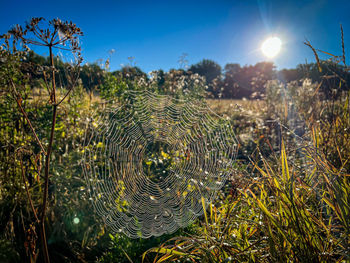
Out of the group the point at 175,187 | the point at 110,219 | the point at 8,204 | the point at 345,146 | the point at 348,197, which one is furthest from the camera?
the point at 175,187

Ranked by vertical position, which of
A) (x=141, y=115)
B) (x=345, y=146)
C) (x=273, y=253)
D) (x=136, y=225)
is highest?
(x=141, y=115)

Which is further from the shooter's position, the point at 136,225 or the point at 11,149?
the point at 11,149

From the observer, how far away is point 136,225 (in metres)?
2.09

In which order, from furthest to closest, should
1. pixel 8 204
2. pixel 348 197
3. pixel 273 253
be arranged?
pixel 8 204, pixel 348 197, pixel 273 253

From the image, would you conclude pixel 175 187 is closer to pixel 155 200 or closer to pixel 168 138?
pixel 155 200

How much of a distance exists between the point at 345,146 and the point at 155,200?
1.74 metres

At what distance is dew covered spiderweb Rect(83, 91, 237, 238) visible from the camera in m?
2.12

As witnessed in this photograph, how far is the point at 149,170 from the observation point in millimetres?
2986

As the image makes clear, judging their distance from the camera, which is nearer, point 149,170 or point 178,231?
point 178,231

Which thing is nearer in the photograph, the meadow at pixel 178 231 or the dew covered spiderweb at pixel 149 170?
the meadow at pixel 178 231

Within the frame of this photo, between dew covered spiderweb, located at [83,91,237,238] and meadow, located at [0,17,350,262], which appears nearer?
meadow, located at [0,17,350,262]

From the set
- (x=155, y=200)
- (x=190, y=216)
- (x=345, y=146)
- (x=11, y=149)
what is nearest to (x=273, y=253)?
(x=190, y=216)

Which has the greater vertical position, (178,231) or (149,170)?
(149,170)

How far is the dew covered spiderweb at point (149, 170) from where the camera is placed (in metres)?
2.12
